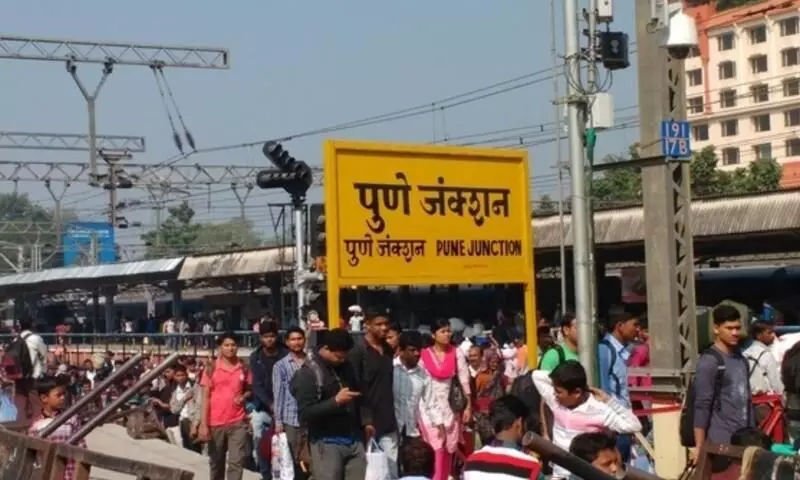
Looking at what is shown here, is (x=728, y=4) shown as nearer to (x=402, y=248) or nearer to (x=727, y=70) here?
(x=727, y=70)

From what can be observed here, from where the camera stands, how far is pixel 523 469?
597 centimetres

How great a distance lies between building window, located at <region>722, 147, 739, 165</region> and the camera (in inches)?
3516

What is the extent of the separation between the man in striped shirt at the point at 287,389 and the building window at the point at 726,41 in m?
79.7

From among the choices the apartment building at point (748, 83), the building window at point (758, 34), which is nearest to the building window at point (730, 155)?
the apartment building at point (748, 83)

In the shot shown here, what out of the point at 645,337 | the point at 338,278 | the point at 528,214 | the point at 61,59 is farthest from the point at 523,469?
the point at 61,59

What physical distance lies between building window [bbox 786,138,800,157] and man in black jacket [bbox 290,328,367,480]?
76487mm

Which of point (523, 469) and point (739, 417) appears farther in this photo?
point (739, 417)

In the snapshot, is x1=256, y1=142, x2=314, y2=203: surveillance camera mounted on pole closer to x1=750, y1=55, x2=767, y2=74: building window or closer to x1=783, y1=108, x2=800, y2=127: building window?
x1=783, y1=108, x2=800, y2=127: building window

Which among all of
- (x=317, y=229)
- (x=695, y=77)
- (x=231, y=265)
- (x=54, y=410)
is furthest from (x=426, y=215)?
(x=695, y=77)

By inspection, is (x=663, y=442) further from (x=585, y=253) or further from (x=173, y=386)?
(x=173, y=386)

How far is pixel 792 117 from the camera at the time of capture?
84.2 metres

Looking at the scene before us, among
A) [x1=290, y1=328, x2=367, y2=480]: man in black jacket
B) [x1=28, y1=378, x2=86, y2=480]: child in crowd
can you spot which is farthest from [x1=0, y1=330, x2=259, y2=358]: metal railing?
[x1=28, y1=378, x2=86, y2=480]: child in crowd

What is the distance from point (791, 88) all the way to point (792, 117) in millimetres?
1718

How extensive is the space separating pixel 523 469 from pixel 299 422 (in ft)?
14.9
